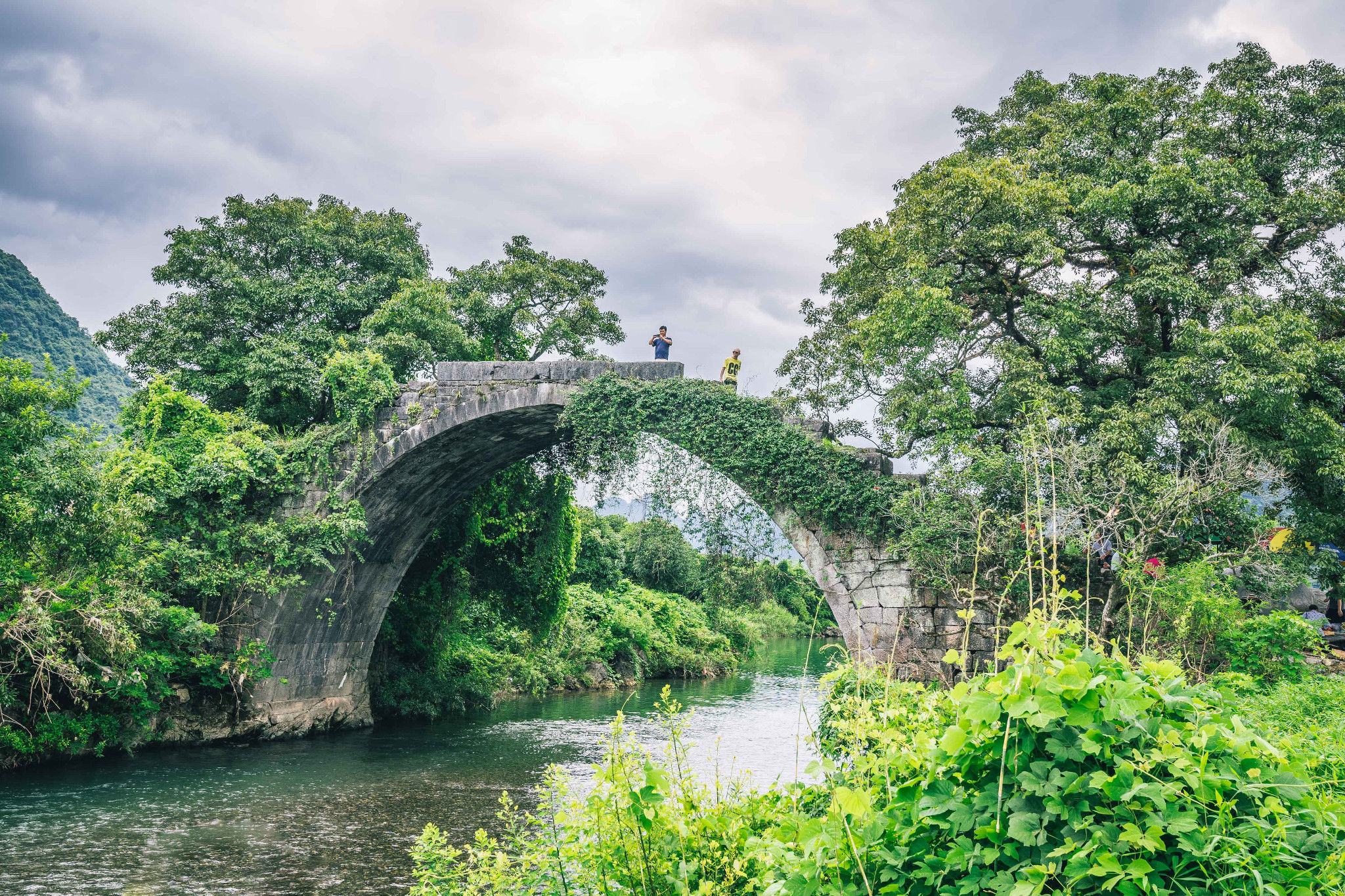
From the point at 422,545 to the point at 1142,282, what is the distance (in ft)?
40.6

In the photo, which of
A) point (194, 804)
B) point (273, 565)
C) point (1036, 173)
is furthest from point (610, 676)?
point (1036, 173)

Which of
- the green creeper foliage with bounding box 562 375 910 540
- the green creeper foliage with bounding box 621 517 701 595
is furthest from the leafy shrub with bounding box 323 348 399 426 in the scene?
the green creeper foliage with bounding box 621 517 701 595

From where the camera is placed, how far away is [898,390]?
9953mm

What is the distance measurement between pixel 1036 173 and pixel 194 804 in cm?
1277

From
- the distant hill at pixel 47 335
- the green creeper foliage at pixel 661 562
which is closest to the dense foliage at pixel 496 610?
the green creeper foliage at pixel 661 562

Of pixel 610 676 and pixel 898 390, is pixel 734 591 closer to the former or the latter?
pixel 898 390

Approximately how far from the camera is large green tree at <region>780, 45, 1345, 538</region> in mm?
8414

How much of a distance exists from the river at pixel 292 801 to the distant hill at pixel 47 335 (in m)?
27.6

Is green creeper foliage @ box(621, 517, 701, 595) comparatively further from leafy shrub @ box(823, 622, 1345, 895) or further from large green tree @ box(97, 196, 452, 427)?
leafy shrub @ box(823, 622, 1345, 895)

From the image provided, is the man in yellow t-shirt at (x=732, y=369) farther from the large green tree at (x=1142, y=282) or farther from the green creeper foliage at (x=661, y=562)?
the green creeper foliage at (x=661, y=562)

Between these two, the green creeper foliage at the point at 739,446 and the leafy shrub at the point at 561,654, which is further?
the leafy shrub at the point at 561,654

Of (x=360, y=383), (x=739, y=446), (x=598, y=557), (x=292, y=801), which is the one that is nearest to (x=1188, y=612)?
(x=739, y=446)

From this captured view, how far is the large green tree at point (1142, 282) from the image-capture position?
8.41 m

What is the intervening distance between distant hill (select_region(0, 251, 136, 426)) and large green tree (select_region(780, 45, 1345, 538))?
3404 centimetres
